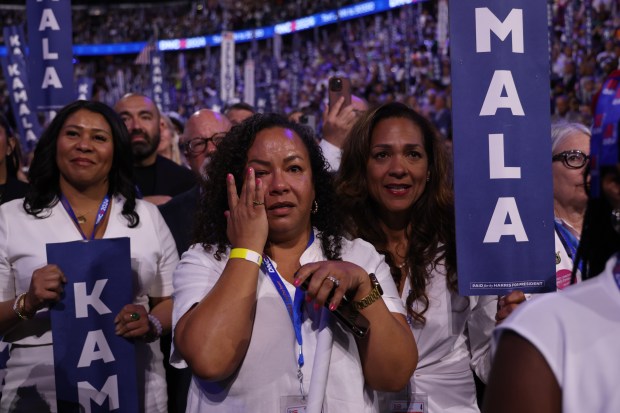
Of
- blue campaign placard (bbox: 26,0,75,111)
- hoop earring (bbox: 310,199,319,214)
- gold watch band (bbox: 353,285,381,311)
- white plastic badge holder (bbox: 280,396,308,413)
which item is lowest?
white plastic badge holder (bbox: 280,396,308,413)

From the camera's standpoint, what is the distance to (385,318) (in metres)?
1.87

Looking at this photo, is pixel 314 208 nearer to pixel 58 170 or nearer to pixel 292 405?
pixel 292 405

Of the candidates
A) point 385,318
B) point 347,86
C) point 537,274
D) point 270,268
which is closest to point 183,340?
point 270,268

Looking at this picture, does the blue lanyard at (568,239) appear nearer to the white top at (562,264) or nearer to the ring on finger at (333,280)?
the white top at (562,264)

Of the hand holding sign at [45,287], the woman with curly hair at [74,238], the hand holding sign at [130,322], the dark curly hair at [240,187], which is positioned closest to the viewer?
the dark curly hair at [240,187]

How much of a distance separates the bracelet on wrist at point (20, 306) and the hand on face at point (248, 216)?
0.94 meters

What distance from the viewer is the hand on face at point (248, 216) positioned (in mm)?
1898

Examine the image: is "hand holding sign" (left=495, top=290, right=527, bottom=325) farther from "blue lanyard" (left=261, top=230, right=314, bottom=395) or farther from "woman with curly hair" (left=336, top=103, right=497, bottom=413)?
"blue lanyard" (left=261, top=230, right=314, bottom=395)

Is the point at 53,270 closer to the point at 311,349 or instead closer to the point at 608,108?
the point at 311,349

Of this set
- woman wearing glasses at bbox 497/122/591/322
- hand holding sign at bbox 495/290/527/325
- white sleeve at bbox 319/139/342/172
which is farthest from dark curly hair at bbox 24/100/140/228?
woman wearing glasses at bbox 497/122/591/322

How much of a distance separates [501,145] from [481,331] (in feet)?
2.24

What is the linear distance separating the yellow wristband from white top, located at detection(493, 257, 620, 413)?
0.95 metres

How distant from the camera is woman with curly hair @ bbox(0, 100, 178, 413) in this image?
263cm

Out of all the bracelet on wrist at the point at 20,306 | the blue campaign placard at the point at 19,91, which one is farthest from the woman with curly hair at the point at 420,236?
the blue campaign placard at the point at 19,91
